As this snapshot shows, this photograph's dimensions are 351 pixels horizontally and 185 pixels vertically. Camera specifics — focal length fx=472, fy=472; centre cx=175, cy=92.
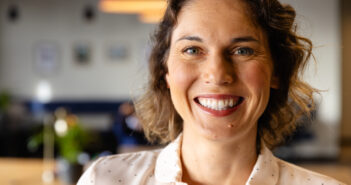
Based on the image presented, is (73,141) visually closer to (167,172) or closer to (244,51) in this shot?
(167,172)

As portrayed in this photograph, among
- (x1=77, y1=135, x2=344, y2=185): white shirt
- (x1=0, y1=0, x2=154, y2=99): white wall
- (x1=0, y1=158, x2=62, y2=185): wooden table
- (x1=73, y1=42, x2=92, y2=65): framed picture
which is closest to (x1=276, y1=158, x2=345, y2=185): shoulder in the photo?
(x1=77, y1=135, x2=344, y2=185): white shirt

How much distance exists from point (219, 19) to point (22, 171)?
2.75 meters

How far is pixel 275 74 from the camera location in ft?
4.38

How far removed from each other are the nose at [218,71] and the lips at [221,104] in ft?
0.13

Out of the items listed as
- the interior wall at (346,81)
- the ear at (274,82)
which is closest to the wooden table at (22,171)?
the ear at (274,82)

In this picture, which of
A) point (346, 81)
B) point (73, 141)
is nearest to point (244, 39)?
point (73, 141)

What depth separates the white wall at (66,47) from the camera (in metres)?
9.90

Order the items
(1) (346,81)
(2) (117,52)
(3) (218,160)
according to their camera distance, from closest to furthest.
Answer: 1. (3) (218,160)
2. (1) (346,81)
3. (2) (117,52)

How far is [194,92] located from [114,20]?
8886mm

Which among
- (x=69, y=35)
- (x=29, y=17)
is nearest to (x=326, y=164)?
(x=69, y=35)

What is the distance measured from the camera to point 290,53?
1.36 metres

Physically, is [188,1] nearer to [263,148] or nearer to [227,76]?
[227,76]

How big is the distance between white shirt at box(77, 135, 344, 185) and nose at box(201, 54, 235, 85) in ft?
0.91

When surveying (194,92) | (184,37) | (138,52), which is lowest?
(138,52)
